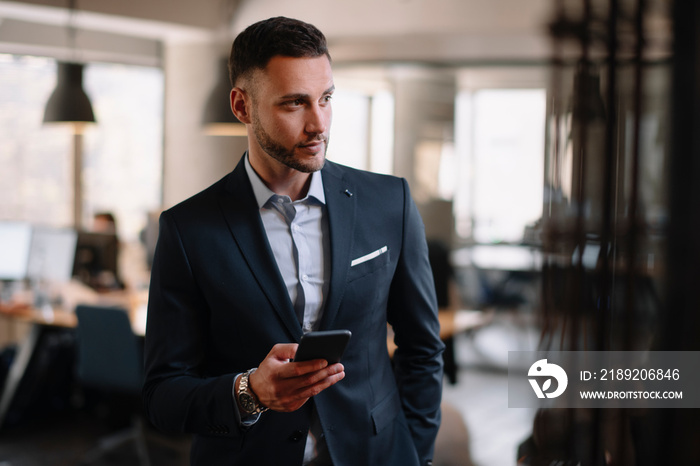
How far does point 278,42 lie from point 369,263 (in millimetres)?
465

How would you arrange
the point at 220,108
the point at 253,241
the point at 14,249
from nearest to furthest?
the point at 253,241 → the point at 220,108 → the point at 14,249

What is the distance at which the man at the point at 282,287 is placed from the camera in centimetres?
130

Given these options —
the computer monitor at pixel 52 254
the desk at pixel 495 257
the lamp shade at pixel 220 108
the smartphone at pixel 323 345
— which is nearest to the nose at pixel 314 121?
the smartphone at pixel 323 345

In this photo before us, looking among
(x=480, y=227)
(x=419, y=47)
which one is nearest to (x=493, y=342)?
(x=480, y=227)

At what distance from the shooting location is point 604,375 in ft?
4.88

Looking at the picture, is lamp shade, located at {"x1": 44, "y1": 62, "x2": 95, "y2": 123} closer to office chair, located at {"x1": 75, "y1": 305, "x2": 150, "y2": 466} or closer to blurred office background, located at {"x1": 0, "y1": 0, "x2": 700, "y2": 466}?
blurred office background, located at {"x1": 0, "y1": 0, "x2": 700, "y2": 466}

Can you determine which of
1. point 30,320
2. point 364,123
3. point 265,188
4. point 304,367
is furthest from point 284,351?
point 364,123

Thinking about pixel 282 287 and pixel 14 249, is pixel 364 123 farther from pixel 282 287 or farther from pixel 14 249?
pixel 282 287

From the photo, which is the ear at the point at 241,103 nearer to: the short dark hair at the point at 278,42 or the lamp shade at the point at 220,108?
the short dark hair at the point at 278,42

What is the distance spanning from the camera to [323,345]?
1.11 meters

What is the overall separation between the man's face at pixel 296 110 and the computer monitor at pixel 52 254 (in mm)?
3817

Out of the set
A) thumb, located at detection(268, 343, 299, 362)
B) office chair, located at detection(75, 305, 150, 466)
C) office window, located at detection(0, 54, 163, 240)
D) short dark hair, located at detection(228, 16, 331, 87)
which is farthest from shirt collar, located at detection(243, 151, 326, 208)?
office window, located at detection(0, 54, 163, 240)

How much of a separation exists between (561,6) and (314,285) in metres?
0.74

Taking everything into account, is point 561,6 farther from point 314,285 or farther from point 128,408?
point 128,408
